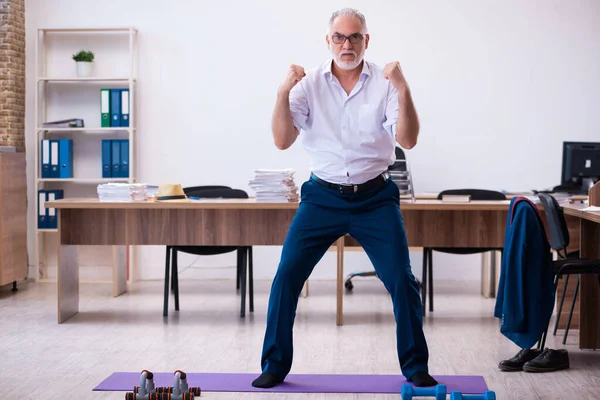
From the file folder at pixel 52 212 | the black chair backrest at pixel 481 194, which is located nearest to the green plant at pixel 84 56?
the file folder at pixel 52 212

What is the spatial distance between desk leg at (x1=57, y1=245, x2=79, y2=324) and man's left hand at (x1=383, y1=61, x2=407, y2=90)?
8.58ft

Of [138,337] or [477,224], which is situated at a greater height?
[477,224]

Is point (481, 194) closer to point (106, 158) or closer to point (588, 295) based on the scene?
point (588, 295)

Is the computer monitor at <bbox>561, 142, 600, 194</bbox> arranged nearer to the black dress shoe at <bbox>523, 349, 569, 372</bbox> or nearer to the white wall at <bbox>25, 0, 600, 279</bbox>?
the white wall at <bbox>25, 0, 600, 279</bbox>

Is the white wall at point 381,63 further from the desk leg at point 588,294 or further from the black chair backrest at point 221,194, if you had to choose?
the desk leg at point 588,294

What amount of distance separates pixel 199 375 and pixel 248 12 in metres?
4.10

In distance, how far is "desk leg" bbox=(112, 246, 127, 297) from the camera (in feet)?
18.9

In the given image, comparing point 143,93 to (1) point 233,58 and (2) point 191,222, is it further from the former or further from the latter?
(2) point 191,222

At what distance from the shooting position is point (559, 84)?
6602mm

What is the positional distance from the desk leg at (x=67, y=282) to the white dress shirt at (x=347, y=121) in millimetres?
2203

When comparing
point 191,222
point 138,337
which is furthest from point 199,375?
point 191,222

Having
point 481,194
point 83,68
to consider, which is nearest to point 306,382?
point 481,194

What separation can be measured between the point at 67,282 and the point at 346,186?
242 cm

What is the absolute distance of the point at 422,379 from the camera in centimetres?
308
